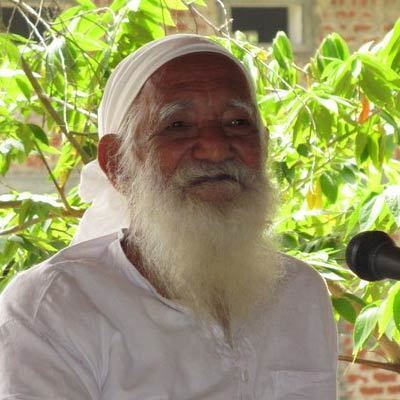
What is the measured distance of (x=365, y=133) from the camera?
2.38 m

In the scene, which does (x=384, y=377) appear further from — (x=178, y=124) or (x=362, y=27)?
(x=178, y=124)

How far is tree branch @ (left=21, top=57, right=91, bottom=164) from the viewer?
234cm

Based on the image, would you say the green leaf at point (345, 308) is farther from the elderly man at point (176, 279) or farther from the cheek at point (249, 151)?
the cheek at point (249, 151)

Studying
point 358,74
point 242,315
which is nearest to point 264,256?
point 242,315

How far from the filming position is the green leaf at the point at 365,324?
7.01ft

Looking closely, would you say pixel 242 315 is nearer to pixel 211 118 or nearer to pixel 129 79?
pixel 211 118

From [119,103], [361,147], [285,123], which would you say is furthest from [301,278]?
[285,123]

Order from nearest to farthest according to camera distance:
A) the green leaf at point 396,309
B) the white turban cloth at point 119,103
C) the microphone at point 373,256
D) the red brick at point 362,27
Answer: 1. the microphone at point 373,256
2. the white turban cloth at point 119,103
3. the green leaf at point 396,309
4. the red brick at point 362,27

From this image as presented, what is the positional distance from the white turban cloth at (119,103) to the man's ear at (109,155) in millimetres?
15

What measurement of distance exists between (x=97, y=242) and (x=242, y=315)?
0.90 ft

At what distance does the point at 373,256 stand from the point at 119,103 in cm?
68

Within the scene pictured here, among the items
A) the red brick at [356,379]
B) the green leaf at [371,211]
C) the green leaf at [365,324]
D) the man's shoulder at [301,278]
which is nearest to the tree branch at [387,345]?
the green leaf at [365,324]

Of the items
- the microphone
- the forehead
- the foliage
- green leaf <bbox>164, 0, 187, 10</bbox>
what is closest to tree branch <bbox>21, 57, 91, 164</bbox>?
the foliage

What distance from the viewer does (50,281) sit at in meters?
1.64
